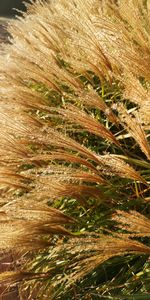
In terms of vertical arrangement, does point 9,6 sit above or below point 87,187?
above

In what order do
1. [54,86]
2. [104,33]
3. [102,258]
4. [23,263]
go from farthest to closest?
1. [54,86]
2. [23,263]
3. [104,33]
4. [102,258]

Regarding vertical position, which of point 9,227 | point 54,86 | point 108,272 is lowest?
point 108,272

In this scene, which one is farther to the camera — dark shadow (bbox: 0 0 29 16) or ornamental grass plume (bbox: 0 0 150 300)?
dark shadow (bbox: 0 0 29 16)

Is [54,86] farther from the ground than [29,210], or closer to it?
farther from the ground

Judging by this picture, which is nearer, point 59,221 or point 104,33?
point 59,221

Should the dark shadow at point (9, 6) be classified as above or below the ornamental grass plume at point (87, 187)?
above

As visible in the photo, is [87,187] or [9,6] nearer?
[87,187]

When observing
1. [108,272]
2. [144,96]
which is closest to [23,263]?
[108,272]

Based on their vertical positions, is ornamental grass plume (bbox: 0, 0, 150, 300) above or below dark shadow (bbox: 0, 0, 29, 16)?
below

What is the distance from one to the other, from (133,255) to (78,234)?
8.1 inches

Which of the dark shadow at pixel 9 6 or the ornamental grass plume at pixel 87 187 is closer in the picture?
the ornamental grass plume at pixel 87 187

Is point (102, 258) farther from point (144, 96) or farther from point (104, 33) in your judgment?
point (104, 33)

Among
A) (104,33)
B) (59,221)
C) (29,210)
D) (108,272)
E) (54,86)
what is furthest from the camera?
(54,86)

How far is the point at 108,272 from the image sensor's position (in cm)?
169
